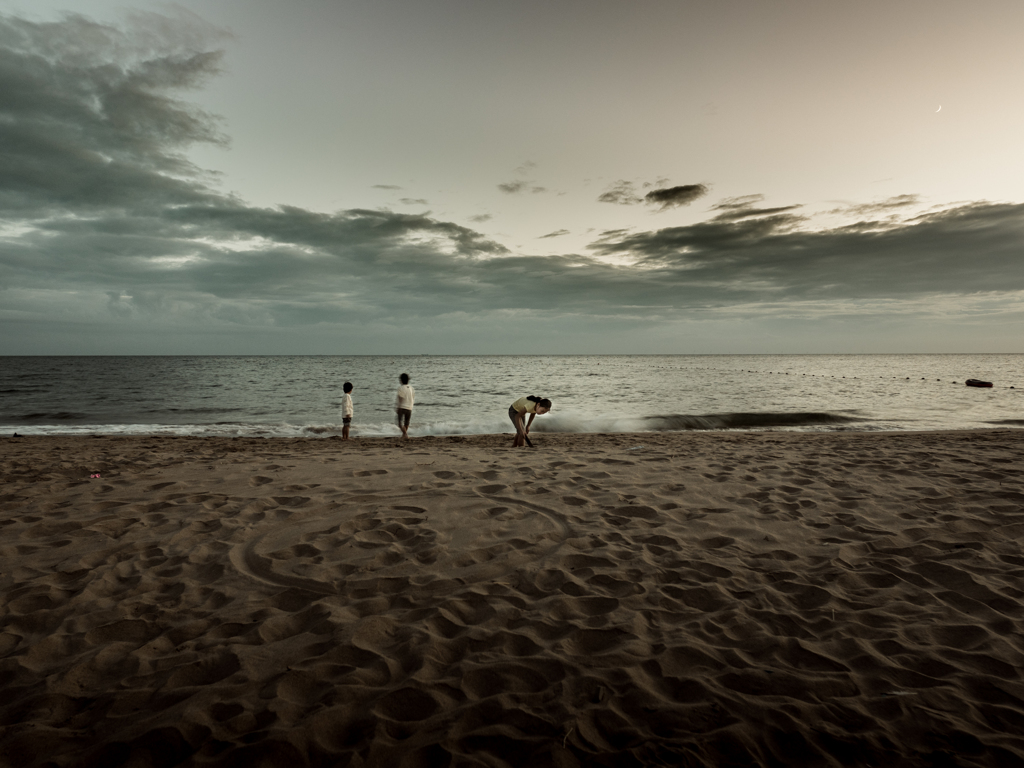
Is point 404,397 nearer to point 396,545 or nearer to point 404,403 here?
point 404,403

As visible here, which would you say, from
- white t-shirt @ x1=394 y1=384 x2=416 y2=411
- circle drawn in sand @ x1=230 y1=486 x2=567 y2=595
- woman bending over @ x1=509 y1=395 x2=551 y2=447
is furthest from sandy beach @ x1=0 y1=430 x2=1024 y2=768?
white t-shirt @ x1=394 y1=384 x2=416 y2=411

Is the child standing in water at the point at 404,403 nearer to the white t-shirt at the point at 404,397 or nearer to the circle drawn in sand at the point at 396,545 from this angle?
the white t-shirt at the point at 404,397

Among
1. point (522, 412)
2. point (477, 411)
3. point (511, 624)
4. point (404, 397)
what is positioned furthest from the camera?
point (477, 411)

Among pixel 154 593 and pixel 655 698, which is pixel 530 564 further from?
pixel 154 593

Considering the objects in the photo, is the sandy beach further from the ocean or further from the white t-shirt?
the ocean

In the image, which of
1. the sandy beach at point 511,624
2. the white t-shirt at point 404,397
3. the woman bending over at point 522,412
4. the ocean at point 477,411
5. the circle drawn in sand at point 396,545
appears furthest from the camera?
the ocean at point 477,411

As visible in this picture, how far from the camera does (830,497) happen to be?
6.59 metres

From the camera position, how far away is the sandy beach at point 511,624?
253cm

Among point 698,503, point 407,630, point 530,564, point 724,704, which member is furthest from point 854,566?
point 407,630

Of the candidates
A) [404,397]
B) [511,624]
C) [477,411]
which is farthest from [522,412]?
[477,411]

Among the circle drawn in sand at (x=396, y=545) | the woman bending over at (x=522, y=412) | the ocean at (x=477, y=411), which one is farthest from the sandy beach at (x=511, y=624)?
the ocean at (x=477, y=411)

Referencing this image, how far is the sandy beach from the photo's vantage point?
8.31ft

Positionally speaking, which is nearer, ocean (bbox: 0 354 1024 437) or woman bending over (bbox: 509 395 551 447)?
woman bending over (bbox: 509 395 551 447)

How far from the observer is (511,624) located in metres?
3.61
